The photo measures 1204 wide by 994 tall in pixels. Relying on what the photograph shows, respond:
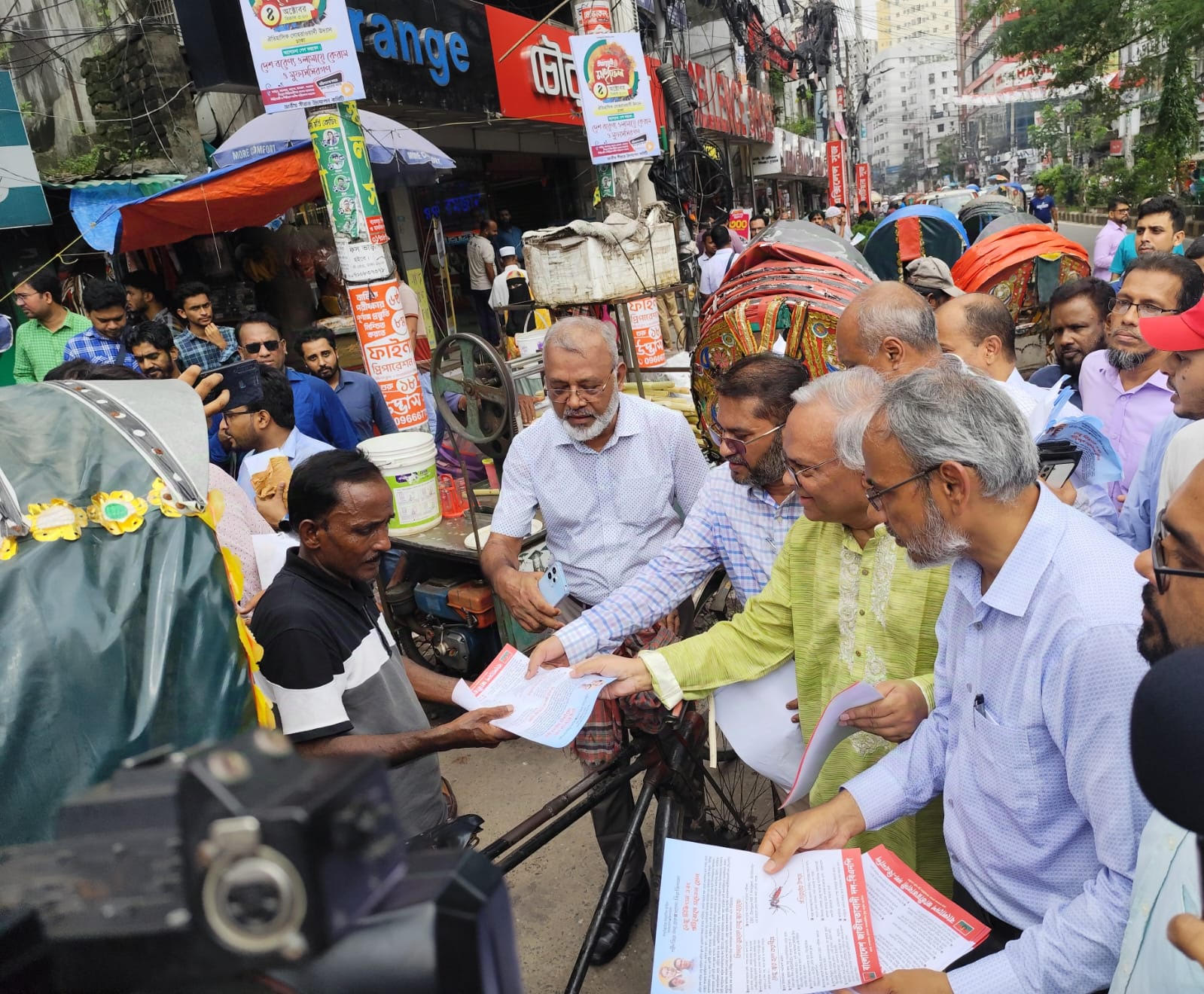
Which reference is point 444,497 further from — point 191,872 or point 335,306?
point 335,306

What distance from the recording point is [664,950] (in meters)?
1.47

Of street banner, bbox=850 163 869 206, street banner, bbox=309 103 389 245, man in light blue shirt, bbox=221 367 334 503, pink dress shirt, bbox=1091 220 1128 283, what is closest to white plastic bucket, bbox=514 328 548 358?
street banner, bbox=309 103 389 245

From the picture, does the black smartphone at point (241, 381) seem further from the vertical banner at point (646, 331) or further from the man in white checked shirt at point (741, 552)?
the vertical banner at point (646, 331)

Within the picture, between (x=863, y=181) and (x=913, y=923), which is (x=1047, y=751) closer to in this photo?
(x=913, y=923)

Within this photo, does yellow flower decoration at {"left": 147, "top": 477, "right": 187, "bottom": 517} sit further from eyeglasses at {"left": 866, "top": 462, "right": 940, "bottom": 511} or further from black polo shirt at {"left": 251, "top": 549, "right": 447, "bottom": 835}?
eyeglasses at {"left": 866, "top": 462, "right": 940, "bottom": 511}

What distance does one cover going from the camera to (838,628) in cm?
205

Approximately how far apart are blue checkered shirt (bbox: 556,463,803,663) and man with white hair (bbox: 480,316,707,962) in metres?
0.32

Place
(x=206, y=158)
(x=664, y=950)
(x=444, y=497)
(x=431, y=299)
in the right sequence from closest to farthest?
(x=664, y=950)
(x=444, y=497)
(x=206, y=158)
(x=431, y=299)

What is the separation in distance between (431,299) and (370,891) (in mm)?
12190

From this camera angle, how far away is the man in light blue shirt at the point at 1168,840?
98cm

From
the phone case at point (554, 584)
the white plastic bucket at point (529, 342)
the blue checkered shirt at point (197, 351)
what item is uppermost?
the blue checkered shirt at point (197, 351)

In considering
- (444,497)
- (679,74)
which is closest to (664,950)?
(444,497)

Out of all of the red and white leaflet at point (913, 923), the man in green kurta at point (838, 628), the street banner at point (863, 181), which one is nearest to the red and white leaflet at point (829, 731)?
the man in green kurta at point (838, 628)

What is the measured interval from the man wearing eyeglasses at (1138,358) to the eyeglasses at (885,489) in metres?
2.20
